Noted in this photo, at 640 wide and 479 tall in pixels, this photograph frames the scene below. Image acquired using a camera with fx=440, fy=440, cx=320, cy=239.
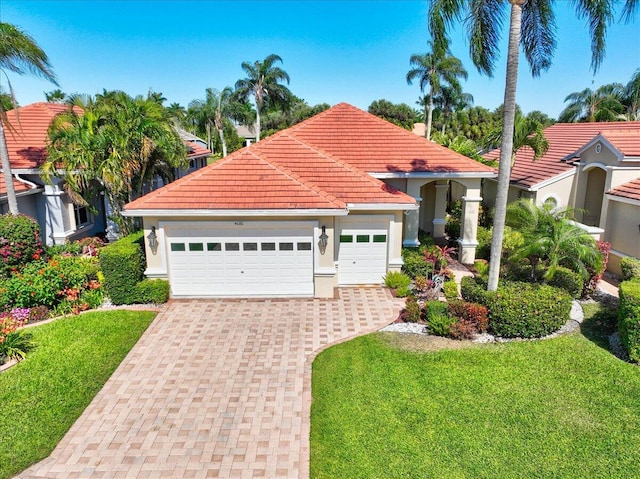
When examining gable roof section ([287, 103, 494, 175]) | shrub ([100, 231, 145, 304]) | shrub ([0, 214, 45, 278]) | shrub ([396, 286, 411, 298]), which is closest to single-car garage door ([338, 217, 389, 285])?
shrub ([396, 286, 411, 298])

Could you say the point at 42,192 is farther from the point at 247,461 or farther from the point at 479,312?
the point at 479,312

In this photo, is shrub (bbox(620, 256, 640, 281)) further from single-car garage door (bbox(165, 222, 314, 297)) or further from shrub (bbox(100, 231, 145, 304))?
shrub (bbox(100, 231, 145, 304))

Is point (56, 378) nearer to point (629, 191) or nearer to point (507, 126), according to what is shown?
point (507, 126)

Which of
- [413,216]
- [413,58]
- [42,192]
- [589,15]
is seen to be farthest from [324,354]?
[413,58]

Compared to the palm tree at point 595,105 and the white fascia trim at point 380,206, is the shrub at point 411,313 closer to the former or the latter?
the white fascia trim at point 380,206

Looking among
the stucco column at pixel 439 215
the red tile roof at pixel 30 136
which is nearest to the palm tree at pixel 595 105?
the stucco column at pixel 439 215

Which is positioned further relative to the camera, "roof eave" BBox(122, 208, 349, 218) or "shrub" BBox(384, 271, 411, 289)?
"shrub" BBox(384, 271, 411, 289)
